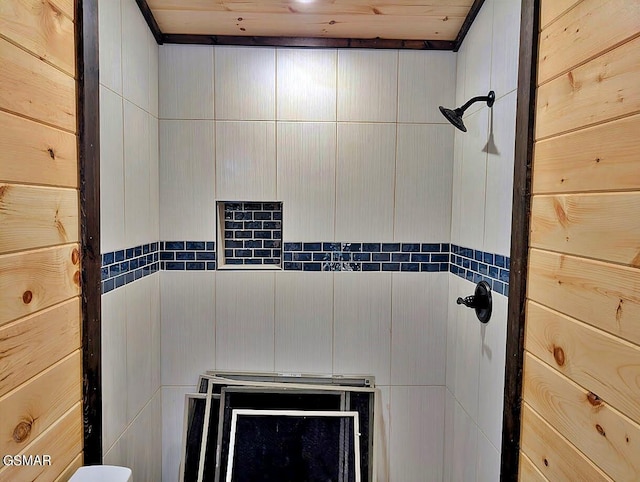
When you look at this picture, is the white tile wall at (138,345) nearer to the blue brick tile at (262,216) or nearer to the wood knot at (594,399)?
the blue brick tile at (262,216)

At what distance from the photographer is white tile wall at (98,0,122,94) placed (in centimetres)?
136

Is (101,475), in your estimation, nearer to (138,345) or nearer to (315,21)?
(138,345)

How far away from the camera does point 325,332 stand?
6.46 ft

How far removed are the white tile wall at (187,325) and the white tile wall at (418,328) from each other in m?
0.82

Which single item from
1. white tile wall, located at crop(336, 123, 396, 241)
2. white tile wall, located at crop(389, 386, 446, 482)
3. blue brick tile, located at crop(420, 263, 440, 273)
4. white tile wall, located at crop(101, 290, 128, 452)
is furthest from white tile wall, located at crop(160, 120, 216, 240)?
white tile wall, located at crop(389, 386, 446, 482)

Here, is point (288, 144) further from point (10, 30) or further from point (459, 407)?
point (459, 407)

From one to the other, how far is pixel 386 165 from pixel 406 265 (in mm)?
454

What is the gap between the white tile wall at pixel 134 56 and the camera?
1534 mm

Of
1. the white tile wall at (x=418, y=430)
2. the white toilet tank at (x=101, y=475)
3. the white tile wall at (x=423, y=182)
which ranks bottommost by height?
the white tile wall at (x=418, y=430)

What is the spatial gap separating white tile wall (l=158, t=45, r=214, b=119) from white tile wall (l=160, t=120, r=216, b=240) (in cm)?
4

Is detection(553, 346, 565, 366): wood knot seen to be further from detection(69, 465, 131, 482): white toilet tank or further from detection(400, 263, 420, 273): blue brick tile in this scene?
detection(69, 465, 131, 482): white toilet tank

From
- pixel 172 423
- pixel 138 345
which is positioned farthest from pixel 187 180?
pixel 172 423

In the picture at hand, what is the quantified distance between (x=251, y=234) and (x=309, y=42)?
0.87 metres

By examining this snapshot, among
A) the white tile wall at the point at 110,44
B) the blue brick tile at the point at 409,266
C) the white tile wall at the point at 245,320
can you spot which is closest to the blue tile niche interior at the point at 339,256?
the blue brick tile at the point at 409,266
